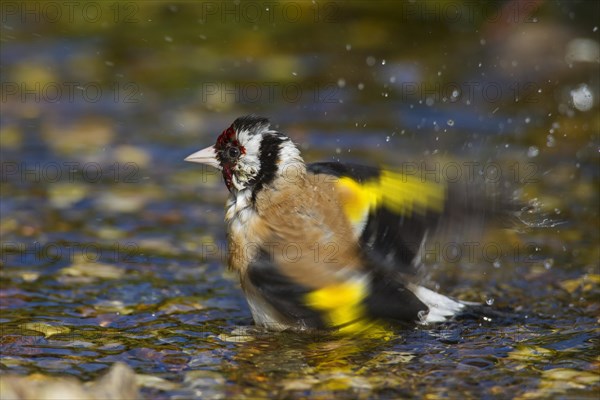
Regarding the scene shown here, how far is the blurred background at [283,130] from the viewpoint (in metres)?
3.92

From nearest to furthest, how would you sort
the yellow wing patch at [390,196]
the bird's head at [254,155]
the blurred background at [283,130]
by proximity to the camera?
the blurred background at [283,130], the yellow wing patch at [390,196], the bird's head at [254,155]

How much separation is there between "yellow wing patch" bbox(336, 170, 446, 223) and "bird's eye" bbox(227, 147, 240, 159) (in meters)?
0.52

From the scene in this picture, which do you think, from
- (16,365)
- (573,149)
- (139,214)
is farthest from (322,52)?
(16,365)

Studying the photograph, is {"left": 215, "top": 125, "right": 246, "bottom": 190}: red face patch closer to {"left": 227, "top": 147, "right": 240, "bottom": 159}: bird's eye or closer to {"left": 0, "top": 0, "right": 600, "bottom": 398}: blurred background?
{"left": 227, "top": 147, "right": 240, "bottom": 159}: bird's eye

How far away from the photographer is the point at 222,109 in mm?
7789

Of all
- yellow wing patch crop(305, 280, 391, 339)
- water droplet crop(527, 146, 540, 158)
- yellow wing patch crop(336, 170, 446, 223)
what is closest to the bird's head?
yellow wing patch crop(336, 170, 446, 223)

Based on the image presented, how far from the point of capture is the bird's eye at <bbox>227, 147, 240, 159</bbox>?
462cm

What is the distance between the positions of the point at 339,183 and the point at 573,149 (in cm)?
305

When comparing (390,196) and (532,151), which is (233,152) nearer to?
(390,196)

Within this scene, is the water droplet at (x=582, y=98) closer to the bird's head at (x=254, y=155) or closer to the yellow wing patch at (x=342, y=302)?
the bird's head at (x=254, y=155)

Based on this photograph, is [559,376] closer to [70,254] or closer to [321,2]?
[70,254]

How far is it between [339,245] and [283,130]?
3.13m

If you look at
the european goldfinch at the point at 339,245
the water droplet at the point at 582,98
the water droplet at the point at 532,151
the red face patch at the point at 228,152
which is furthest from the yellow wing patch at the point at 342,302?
the water droplet at the point at 582,98

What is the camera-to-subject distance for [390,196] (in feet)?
14.3
